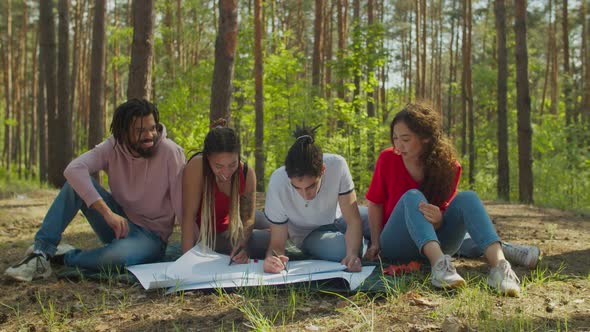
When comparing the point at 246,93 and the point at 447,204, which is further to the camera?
the point at 246,93

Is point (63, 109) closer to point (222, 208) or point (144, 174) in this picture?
point (144, 174)

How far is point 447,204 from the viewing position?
3598 mm

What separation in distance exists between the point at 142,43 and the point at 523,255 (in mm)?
4967

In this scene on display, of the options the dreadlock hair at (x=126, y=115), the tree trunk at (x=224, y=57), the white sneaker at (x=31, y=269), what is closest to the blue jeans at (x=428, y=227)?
the dreadlock hair at (x=126, y=115)

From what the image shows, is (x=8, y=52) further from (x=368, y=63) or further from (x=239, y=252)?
(x=239, y=252)

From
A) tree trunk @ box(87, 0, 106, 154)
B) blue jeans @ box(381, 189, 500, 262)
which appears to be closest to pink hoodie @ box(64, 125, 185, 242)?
blue jeans @ box(381, 189, 500, 262)

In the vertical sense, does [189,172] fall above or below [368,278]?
above

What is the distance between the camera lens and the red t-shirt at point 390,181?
3662 millimetres

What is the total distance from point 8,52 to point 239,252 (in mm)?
23345

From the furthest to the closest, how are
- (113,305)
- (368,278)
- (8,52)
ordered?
1. (8,52)
2. (368,278)
3. (113,305)

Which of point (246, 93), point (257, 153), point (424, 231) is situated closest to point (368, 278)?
point (424, 231)

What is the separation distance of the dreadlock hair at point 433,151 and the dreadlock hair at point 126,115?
1.66 m

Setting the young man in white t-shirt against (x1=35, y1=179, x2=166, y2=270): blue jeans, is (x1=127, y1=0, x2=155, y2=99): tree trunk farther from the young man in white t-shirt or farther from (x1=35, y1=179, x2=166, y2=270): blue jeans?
the young man in white t-shirt

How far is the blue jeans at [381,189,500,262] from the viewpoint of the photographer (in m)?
3.22
